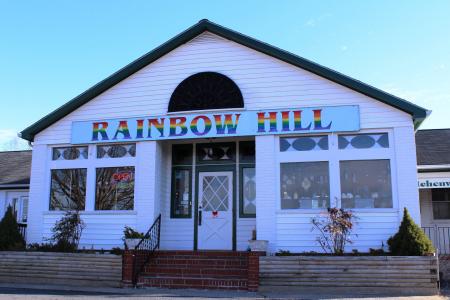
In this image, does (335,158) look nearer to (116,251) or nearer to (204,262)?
(204,262)

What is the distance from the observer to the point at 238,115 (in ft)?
46.1

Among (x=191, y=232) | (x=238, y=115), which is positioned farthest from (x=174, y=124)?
(x=191, y=232)

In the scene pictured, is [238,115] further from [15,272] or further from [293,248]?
[15,272]

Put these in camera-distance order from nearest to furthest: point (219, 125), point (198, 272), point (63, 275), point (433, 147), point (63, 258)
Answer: point (198, 272)
point (63, 275)
point (63, 258)
point (219, 125)
point (433, 147)

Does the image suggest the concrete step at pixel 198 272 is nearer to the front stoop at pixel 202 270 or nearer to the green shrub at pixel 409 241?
the front stoop at pixel 202 270

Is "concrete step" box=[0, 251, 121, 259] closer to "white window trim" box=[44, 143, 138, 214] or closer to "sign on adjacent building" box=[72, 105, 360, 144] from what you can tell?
"white window trim" box=[44, 143, 138, 214]

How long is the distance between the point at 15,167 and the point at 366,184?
52.9 ft

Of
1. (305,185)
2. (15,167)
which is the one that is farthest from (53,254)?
(15,167)

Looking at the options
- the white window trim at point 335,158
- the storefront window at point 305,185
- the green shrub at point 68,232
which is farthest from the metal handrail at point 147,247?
the storefront window at point 305,185

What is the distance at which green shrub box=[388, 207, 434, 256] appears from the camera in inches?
448

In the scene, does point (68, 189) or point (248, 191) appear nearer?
point (248, 191)

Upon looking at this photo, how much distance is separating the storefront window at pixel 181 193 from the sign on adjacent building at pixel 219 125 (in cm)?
150

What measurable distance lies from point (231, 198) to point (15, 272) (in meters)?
6.16

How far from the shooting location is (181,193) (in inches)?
605
